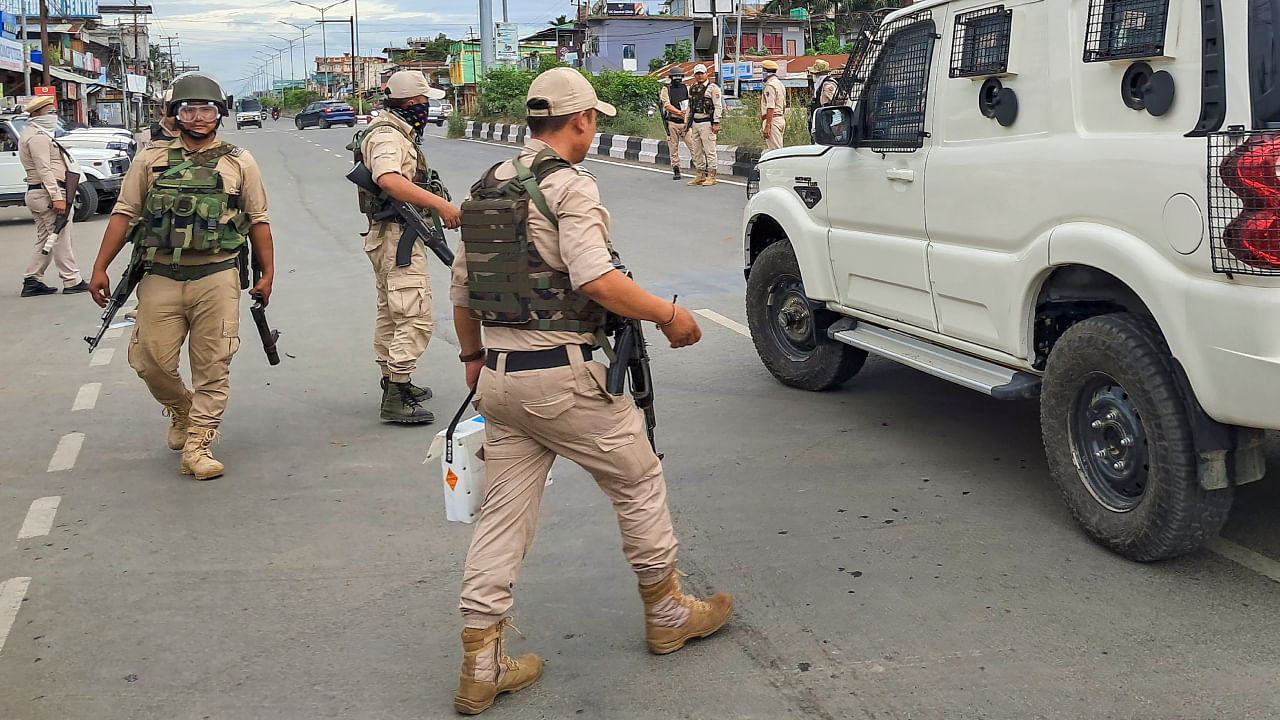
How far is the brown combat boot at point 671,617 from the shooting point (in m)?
3.81

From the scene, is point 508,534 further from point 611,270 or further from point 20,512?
point 20,512

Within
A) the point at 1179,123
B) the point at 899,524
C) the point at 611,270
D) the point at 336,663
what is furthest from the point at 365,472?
the point at 1179,123

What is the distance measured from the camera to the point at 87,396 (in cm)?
782

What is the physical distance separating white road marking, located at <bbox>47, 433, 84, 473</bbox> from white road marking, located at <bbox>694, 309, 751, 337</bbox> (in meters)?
4.30

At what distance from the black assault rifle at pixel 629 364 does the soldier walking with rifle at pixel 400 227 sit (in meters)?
2.63

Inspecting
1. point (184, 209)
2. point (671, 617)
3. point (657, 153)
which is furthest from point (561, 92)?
point (657, 153)

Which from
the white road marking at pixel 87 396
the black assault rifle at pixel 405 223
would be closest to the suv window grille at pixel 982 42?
the black assault rifle at pixel 405 223

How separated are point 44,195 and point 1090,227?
10.9 metres

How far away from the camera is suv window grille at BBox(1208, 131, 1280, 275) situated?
3.64m

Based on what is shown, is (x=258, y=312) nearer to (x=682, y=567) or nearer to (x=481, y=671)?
(x=682, y=567)

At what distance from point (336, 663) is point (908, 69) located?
361 cm

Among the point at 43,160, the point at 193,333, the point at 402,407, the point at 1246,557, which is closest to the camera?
the point at 1246,557

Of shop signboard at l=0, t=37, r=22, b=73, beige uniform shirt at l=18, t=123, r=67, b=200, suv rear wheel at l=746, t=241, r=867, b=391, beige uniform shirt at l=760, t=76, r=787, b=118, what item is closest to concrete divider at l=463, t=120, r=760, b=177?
beige uniform shirt at l=760, t=76, r=787, b=118

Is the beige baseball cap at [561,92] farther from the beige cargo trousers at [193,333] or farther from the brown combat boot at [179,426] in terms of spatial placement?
the brown combat boot at [179,426]
